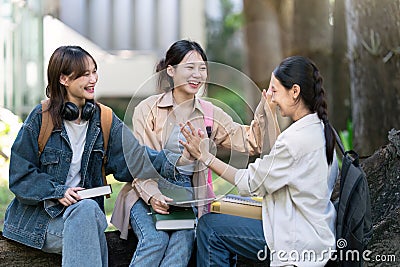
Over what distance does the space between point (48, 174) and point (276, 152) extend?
0.90 meters

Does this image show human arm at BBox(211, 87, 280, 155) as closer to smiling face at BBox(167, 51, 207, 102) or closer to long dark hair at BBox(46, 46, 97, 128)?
smiling face at BBox(167, 51, 207, 102)

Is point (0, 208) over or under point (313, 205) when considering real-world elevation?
under

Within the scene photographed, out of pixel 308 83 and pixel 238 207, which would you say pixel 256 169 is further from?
pixel 308 83

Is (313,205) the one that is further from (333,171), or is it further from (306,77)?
(306,77)

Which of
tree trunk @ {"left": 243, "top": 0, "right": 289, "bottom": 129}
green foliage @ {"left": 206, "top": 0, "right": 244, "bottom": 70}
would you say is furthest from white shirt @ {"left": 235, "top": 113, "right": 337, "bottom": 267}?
green foliage @ {"left": 206, "top": 0, "right": 244, "bottom": 70}

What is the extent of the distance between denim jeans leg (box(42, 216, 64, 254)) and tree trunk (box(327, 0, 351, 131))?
5.58 m

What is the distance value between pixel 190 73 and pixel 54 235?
829 mm

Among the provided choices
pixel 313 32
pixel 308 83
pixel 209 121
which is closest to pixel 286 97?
pixel 308 83

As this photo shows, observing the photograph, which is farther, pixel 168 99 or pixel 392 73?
pixel 392 73

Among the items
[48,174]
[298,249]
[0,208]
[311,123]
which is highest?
[311,123]

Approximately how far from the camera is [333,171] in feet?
9.31

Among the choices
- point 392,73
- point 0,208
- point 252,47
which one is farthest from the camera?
point 252,47

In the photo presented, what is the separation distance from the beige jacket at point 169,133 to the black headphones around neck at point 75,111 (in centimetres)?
18

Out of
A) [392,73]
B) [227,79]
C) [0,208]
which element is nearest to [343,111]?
[392,73]
